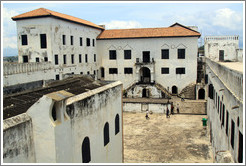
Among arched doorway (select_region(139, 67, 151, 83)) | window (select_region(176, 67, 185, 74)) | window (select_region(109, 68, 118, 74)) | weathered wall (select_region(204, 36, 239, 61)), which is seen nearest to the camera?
window (select_region(176, 67, 185, 74))

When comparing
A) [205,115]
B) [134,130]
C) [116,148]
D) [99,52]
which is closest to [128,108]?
[134,130]

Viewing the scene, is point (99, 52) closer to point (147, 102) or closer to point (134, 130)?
point (147, 102)

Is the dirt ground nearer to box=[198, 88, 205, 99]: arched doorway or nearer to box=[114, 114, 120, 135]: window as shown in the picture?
box=[114, 114, 120, 135]: window

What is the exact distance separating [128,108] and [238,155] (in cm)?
2434

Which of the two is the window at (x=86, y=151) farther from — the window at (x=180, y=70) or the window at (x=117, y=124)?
the window at (x=180, y=70)

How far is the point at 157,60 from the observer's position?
37375 millimetres

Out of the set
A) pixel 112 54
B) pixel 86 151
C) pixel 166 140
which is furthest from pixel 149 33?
pixel 86 151

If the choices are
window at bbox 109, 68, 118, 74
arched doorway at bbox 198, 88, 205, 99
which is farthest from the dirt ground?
window at bbox 109, 68, 118, 74

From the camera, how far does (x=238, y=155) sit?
298 inches

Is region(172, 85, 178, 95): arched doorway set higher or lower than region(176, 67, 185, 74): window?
lower

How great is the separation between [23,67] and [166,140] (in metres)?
14.8

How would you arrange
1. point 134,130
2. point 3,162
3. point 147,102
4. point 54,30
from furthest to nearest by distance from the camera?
point 147,102 → point 54,30 → point 134,130 → point 3,162

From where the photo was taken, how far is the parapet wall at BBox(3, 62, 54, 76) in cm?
1970

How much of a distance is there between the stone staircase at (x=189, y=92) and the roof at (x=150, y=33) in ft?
25.5
